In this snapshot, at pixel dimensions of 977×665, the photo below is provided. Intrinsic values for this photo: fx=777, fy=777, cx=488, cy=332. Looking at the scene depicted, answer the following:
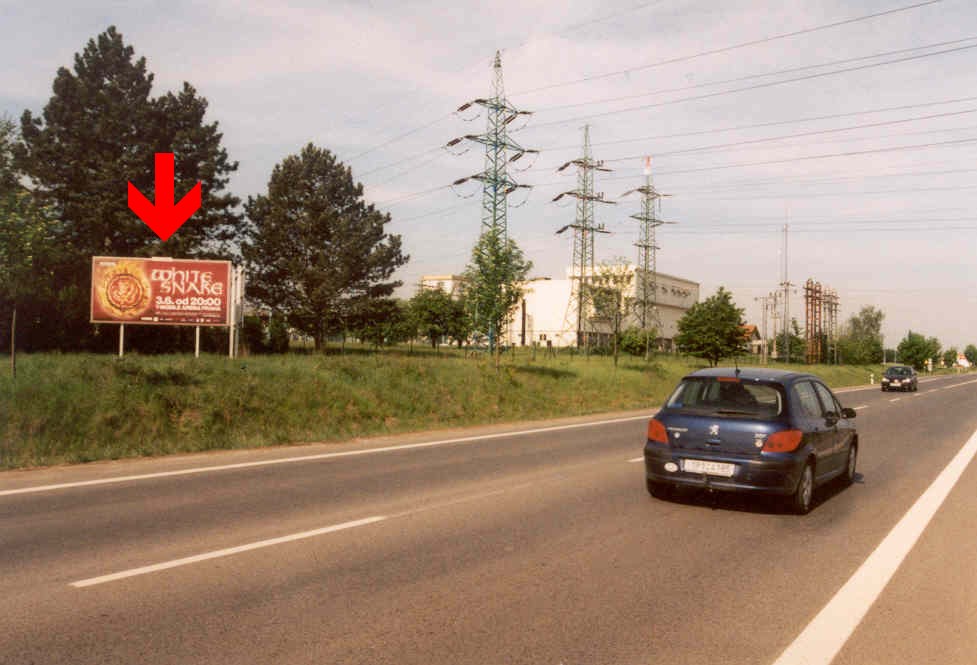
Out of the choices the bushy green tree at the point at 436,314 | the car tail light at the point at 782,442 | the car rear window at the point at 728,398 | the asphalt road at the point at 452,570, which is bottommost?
the asphalt road at the point at 452,570

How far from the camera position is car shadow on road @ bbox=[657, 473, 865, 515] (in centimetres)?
903

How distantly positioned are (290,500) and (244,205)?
38.3 metres

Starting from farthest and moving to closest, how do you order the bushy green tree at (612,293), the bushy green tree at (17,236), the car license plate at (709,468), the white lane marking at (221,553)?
1. the bushy green tree at (612,293)
2. the bushy green tree at (17,236)
3. the car license plate at (709,468)
4. the white lane marking at (221,553)

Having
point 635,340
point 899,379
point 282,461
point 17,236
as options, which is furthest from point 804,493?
point 635,340

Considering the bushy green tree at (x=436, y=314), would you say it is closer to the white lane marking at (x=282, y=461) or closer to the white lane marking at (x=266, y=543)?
the white lane marking at (x=282, y=461)

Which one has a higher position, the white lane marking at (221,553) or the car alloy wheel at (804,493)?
the car alloy wheel at (804,493)

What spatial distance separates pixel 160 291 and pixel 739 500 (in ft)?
54.1

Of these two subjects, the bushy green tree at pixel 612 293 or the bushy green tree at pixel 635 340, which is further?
the bushy green tree at pixel 635 340

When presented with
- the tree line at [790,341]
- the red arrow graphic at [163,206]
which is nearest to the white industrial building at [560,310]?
the tree line at [790,341]

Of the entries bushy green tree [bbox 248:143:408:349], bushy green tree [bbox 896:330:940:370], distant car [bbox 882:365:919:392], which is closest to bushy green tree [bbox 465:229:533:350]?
bushy green tree [bbox 248:143:408:349]

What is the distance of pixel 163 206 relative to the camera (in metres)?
35.4

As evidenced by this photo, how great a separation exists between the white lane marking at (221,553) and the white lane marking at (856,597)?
426 cm

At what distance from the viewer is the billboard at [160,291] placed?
20.3 metres

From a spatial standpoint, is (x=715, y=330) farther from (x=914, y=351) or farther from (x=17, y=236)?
(x=914, y=351)
